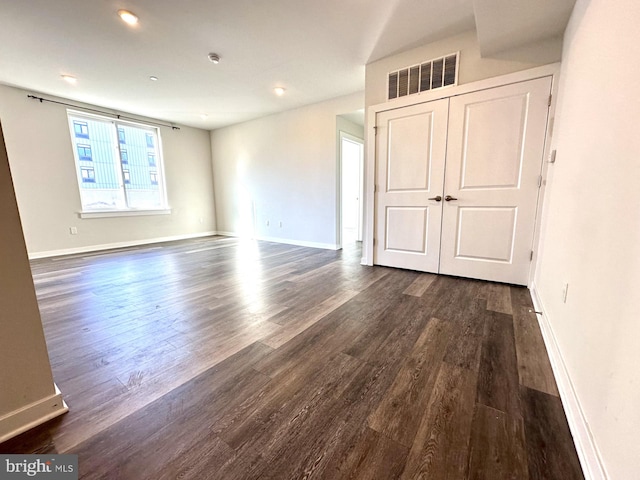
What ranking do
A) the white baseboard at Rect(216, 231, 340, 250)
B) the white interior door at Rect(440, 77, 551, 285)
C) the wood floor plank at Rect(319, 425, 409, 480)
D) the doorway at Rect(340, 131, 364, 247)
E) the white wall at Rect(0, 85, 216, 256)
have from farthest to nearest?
the doorway at Rect(340, 131, 364, 247), the white baseboard at Rect(216, 231, 340, 250), the white wall at Rect(0, 85, 216, 256), the white interior door at Rect(440, 77, 551, 285), the wood floor plank at Rect(319, 425, 409, 480)

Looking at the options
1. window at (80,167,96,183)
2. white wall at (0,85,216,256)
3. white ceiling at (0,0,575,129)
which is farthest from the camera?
window at (80,167,96,183)

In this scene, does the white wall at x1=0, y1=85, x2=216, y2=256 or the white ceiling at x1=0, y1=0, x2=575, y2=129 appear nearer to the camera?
the white ceiling at x1=0, y1=0, x2=575, y2=129

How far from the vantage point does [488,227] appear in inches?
109

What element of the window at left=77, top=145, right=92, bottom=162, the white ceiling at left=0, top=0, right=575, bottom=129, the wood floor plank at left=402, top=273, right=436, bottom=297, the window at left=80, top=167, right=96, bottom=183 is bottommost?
the wood floor plank at left=402, top=273, right=436, bottom=297

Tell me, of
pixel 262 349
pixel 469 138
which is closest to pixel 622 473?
pixel 262 349

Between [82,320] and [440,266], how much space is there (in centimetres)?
345

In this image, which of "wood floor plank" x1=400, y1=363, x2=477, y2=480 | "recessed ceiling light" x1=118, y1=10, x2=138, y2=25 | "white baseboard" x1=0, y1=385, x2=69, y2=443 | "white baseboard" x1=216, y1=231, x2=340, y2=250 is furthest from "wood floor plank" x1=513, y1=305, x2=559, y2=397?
"recessed ceiling light" x1=118, y1=10, x2=138, y2=25

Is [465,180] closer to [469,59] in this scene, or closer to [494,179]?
[494,179]

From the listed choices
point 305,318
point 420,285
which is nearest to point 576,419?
point 305,318

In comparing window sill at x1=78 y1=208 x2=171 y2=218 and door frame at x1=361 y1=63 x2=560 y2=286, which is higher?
door frame at x1=361 y1=63 x2=560 y2=286

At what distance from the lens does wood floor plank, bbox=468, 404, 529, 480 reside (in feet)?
2.96

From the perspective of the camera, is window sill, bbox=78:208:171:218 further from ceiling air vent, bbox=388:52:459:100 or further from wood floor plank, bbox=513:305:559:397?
wood floor plank, bbox=513:305:559:397

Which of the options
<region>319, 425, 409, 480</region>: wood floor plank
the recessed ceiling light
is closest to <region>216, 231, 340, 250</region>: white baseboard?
the recessed ceiling light

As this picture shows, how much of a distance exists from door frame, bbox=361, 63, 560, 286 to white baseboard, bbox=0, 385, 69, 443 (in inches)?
121
